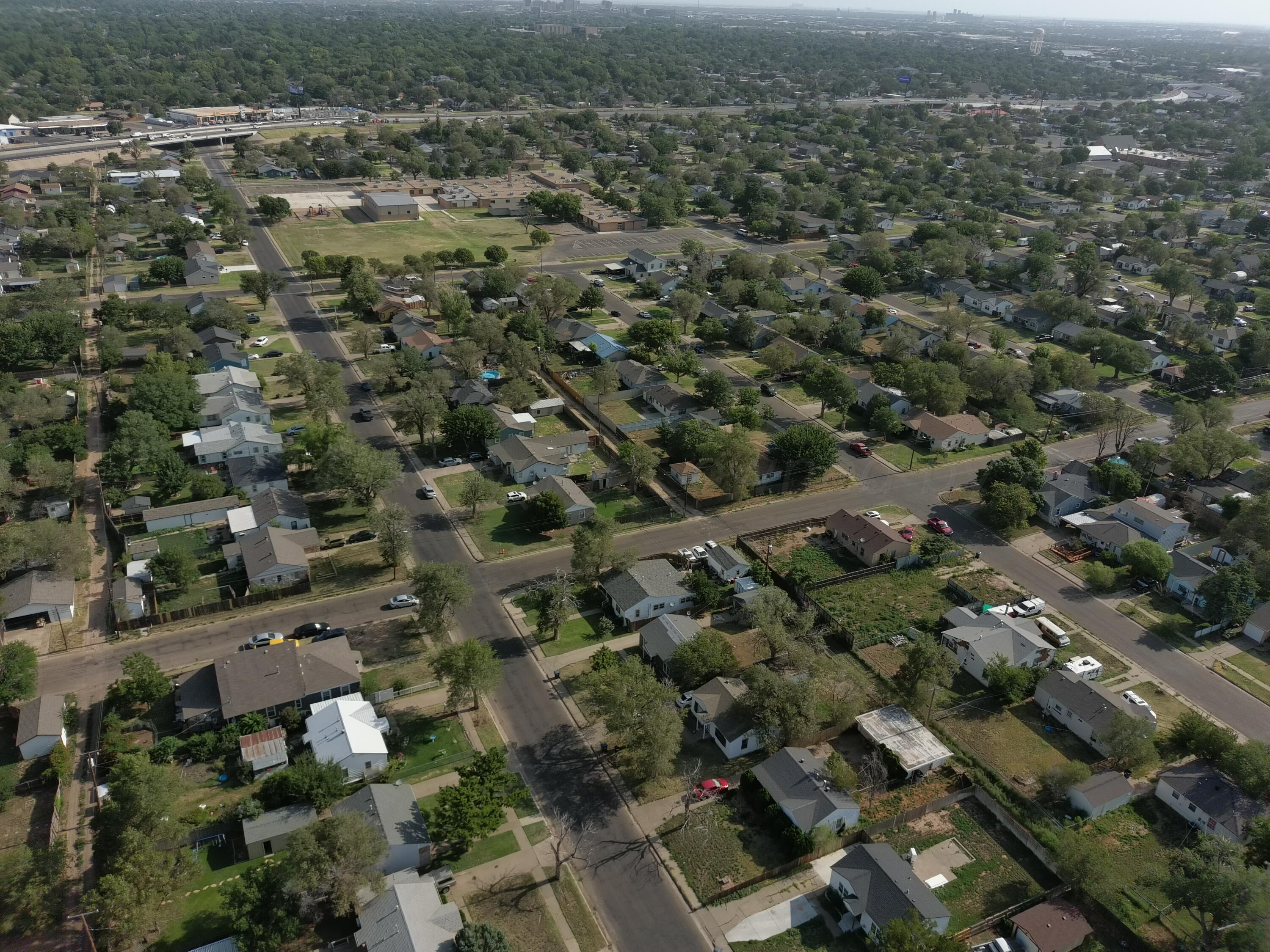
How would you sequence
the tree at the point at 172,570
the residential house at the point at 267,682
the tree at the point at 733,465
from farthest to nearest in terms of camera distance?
the tree at the point at 733,465 < the tree at the point at 172,570 < the residential house at the point at 267,682

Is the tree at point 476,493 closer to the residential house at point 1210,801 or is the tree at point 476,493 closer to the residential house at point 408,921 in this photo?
the residential house at point 408,921

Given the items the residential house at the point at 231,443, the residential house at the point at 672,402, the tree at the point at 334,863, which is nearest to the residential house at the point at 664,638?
the tree at the point at 334,863

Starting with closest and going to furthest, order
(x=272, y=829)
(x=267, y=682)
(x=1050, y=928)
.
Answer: (x=1050, y=928)
(x=272, y=829)
(x=267, y=682)

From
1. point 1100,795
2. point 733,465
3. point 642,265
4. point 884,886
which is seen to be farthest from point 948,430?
point 642,265

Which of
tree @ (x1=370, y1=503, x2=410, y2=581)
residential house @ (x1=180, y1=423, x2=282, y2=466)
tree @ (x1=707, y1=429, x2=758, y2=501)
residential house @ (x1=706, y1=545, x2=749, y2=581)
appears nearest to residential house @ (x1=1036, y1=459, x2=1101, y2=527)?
tree @ (x1=707, y1=429, x2=758, y2=501)

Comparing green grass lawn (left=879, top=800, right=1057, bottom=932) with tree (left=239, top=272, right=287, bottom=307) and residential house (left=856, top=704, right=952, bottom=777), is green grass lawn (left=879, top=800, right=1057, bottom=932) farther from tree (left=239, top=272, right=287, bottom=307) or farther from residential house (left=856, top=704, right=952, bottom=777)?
tree (left=239, top=272, right=287, bottom=307)

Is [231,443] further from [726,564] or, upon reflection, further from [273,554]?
[726,564]
